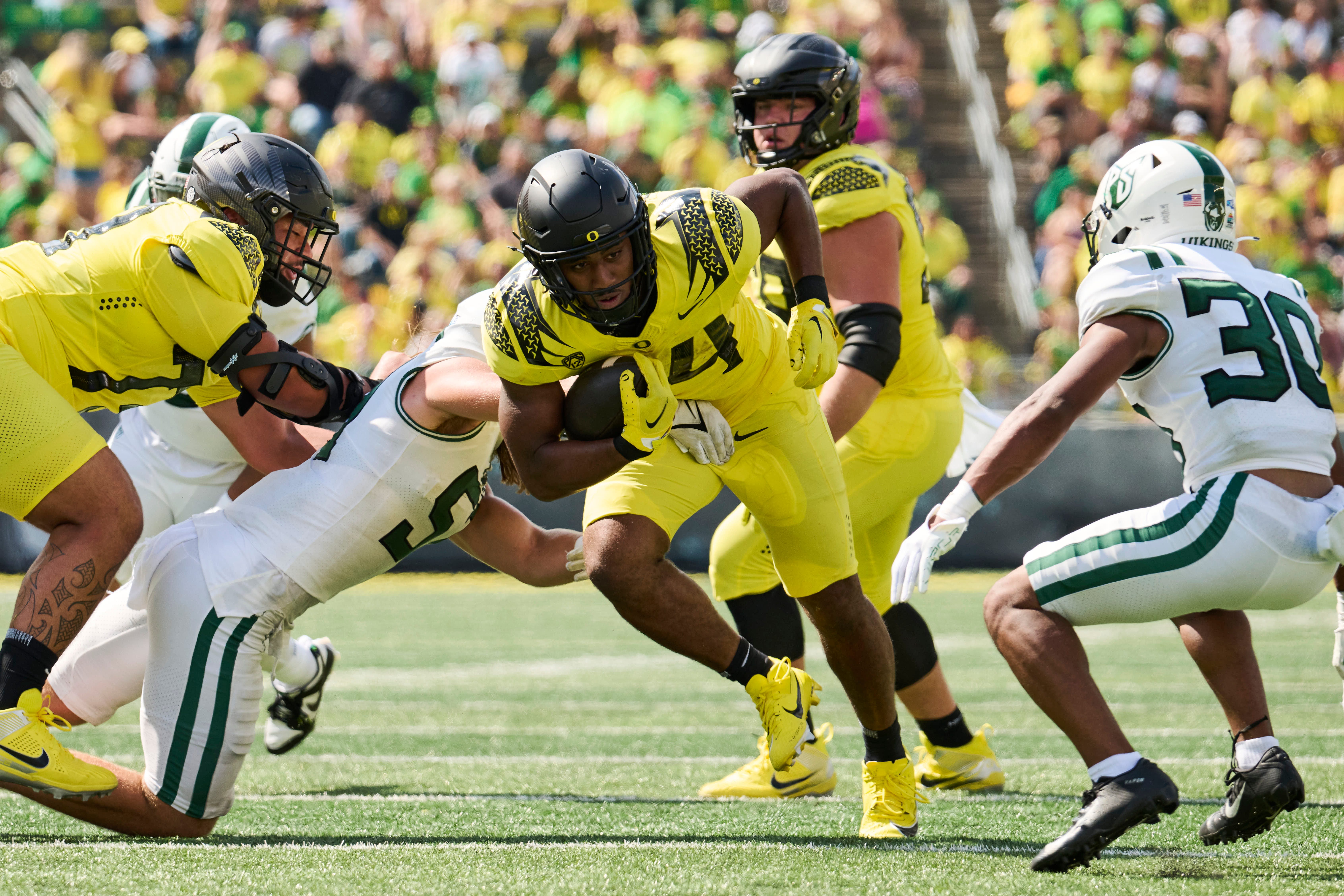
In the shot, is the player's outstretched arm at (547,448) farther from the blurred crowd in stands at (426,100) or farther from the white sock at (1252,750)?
the blurred crowd in stands at (426,100)

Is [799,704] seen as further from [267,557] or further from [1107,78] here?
[1107,78]

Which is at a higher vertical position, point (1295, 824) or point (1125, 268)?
point (1125, 268)

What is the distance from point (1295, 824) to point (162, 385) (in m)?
2.90

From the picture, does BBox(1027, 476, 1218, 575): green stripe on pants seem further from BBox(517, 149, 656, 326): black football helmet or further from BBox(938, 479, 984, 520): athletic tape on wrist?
BBox(517, 149, 656, 326): black football helmet

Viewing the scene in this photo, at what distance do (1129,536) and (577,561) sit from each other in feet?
4.44

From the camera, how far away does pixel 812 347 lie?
339 centimetres

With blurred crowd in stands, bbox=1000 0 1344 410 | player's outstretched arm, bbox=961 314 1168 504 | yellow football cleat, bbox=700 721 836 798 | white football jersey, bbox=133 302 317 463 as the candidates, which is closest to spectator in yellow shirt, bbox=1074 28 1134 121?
blurred crowd in stands, bbox=1000 0 1344 410

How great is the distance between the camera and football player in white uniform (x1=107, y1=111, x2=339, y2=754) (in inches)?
178

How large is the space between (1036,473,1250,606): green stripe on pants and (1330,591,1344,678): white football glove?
1.82 feet

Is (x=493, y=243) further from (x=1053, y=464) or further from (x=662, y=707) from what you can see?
(x=662, y=707)

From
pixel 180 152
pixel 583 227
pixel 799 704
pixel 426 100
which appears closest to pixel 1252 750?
pixel 799 704

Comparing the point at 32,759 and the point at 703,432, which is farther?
the point at 703,432

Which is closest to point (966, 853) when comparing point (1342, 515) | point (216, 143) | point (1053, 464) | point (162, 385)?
point (1342, 515)

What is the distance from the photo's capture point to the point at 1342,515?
3.03 metres
